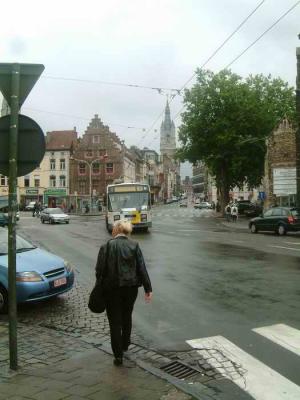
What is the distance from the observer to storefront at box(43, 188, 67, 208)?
90.4 m

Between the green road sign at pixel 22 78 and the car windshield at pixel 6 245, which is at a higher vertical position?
the green road sign at pixel 22 78

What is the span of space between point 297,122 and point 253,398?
24.7m

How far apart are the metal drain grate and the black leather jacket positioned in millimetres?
959

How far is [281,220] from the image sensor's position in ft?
92.7

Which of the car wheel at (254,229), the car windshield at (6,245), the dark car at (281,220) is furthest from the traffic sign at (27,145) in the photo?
the car wheel at (254,229)

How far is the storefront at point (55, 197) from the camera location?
297ft

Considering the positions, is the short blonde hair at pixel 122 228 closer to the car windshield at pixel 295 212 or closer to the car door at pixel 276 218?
the car windshield at pixel 295 212

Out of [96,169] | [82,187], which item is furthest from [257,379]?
[96,169]

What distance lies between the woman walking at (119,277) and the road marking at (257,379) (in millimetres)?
1220

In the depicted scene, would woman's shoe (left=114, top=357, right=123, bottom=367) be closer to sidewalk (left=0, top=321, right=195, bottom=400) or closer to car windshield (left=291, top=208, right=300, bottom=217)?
sidewalk (left=0, top=321, right=195, bottom=400)

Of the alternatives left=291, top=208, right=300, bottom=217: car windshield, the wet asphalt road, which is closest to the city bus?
left=291, top=208, right=300, bottom=217: car windshield

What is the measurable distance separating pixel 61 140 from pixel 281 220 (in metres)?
69.6

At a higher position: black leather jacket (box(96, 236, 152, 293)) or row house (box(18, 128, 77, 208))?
row house (box(18, 128, 77, 208))

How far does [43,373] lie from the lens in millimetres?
5395
